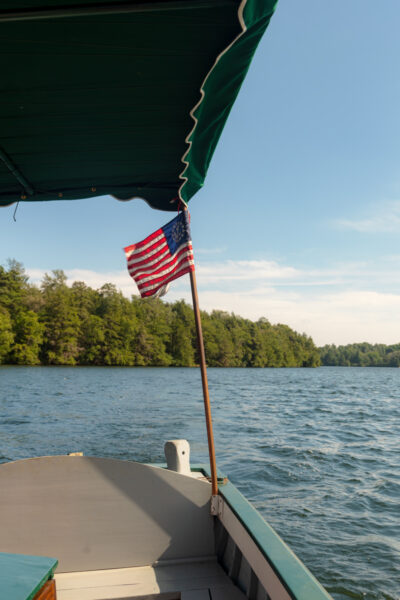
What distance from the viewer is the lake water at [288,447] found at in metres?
4.99

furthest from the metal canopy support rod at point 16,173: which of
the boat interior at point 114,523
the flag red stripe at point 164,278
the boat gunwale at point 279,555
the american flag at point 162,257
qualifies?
the boat gunwale at point 279,555

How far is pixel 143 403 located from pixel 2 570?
54.1 ft

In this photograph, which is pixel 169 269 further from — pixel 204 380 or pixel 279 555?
pixel 279 555

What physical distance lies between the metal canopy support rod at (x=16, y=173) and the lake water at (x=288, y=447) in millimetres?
4169

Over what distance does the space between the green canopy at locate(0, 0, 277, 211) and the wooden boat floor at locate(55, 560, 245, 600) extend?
6.27 ft

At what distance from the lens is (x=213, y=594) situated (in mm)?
2006

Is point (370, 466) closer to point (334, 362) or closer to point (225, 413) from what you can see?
point (225, 413)

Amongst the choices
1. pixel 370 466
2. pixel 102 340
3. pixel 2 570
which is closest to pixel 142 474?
pixel 2 570

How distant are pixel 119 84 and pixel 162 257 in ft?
3.68

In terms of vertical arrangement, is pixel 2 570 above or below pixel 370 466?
above

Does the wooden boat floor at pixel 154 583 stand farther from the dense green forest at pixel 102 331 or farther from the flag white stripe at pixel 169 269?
the dense green forest at pixel 102 331

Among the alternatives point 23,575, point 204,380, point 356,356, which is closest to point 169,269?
point 204,380

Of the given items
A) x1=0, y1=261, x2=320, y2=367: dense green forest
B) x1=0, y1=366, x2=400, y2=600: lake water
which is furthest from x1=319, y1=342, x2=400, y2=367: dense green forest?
x1=0, y1=366, x2=400, y2=600: lake water

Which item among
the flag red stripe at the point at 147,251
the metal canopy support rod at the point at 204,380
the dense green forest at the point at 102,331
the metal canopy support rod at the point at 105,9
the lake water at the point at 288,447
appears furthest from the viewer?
the dense green forest at the point at 102,331
